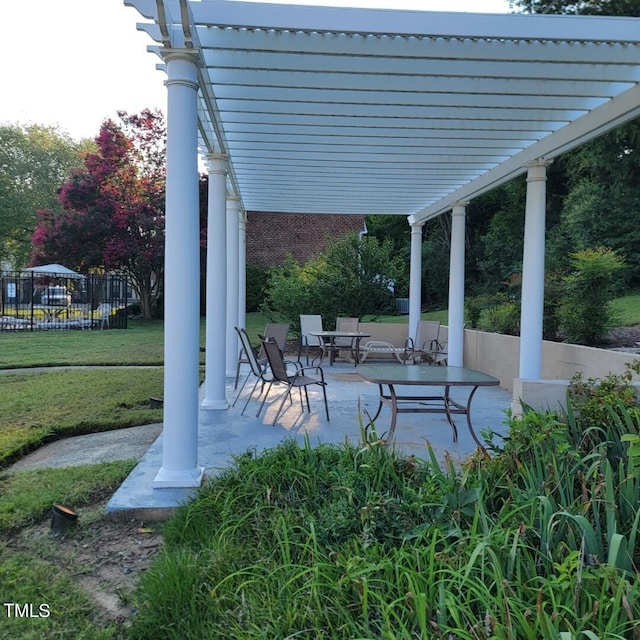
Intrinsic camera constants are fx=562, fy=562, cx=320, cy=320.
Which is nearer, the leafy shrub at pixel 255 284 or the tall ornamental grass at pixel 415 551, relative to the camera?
the tall ornamental grass at pixel 415 551

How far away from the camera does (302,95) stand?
4.88 m

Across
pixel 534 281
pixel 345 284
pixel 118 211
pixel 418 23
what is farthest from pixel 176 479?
pixel 118 211

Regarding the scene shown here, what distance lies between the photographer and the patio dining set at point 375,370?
462cm

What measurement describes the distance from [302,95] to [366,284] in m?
7.43

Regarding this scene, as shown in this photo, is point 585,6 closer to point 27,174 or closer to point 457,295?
point 457,295

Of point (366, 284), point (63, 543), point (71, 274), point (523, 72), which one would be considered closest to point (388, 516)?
point (63, 543)

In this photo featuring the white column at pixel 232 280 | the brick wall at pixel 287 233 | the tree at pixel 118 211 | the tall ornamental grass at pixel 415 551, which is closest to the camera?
the tall ornamental grass at pixel 415 551

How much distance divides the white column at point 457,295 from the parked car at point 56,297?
18.0m

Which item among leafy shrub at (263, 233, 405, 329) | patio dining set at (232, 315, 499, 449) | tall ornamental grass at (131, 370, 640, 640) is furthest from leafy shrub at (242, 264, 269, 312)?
tall ornamental grass at (131, 370, 640, 640)

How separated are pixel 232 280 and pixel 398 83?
4688mm

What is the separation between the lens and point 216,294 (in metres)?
6.22

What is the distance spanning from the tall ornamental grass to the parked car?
71.7 ft

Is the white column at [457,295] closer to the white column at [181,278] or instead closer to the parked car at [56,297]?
the white column at [181,278]

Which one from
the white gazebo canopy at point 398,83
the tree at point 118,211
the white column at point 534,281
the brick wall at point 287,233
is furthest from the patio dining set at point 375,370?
the tree at point 118,211
